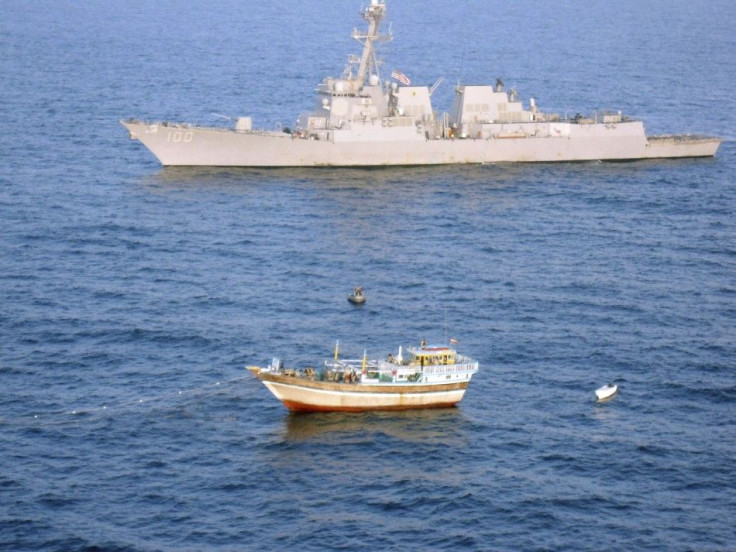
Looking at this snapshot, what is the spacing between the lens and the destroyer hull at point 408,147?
14262cm

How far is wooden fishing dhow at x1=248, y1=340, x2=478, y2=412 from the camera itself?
86.8 metres

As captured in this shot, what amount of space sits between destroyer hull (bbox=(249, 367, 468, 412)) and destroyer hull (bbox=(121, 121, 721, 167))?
59507 millimetres

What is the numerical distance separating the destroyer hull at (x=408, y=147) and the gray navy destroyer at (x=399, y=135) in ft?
0.33

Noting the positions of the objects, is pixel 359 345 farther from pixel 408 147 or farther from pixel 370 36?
pixel 370 36

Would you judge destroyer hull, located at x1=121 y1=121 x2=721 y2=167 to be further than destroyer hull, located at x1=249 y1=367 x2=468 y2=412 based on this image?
Yes

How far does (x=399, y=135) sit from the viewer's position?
147 m

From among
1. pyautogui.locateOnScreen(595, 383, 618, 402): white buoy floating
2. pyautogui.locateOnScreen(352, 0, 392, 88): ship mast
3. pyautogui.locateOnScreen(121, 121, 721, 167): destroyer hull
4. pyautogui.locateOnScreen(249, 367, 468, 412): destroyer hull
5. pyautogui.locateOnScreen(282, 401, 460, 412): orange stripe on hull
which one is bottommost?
pyautogui.locateOnScreen(282, 401, 460, 412): orange stripe on hull

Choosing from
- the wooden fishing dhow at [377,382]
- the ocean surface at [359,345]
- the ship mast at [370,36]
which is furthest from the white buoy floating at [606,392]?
the ship mast at [370,36]

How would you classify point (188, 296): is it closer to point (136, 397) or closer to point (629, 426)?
point (136, 397)

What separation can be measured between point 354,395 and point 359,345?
10.2 meters

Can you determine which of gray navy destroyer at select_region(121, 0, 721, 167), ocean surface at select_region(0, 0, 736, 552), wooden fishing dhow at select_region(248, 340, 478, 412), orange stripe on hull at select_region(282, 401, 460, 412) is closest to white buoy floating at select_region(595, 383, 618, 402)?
ocean surface at select_region(0, 0, 736, 552)

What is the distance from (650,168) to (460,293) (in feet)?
163

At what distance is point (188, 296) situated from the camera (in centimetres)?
10612

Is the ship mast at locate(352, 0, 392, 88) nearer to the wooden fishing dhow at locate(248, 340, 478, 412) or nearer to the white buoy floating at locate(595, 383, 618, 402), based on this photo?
the wooden fishing dhow at locate(248, 340, 478, 412)
